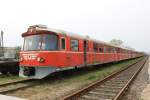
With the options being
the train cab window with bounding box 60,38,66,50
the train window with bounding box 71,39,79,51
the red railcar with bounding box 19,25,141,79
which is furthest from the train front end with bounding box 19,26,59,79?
the train window with bounding box 71,39,79,51

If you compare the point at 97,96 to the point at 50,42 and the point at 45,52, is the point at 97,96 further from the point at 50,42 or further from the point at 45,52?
the point at 50,42

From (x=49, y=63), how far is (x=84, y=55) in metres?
4.55

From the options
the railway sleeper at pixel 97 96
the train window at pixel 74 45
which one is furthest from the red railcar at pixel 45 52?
the railway sleeper at pixel 97 96

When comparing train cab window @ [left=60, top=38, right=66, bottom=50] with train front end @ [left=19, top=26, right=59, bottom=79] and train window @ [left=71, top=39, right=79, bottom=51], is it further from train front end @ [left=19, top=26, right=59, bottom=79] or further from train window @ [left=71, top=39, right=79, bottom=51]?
train window @ [left=71, top=39, right=79, bottom=51]

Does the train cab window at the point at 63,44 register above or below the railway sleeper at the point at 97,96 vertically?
above

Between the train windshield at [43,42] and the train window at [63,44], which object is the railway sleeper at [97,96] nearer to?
the train windshield at [43,42]

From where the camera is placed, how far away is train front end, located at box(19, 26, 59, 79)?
39.7ft

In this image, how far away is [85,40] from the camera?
655 inches

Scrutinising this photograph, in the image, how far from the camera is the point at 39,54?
12.2 meters

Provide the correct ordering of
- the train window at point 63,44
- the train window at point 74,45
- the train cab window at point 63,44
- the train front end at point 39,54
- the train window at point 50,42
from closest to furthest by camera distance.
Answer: the train front end at point 39,54 → the train window at point 50,42 → the train cab window at point 63,44 → the train window at point 63,44 → the train window at point 74,45

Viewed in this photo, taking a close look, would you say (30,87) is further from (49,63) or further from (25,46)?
(25,46)

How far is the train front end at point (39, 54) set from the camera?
1209cm

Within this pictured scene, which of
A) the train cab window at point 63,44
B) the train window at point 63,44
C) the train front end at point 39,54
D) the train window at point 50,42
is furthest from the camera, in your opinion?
the train window at point 63,44

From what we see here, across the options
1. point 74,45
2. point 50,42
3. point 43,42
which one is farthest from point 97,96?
point 74,45
